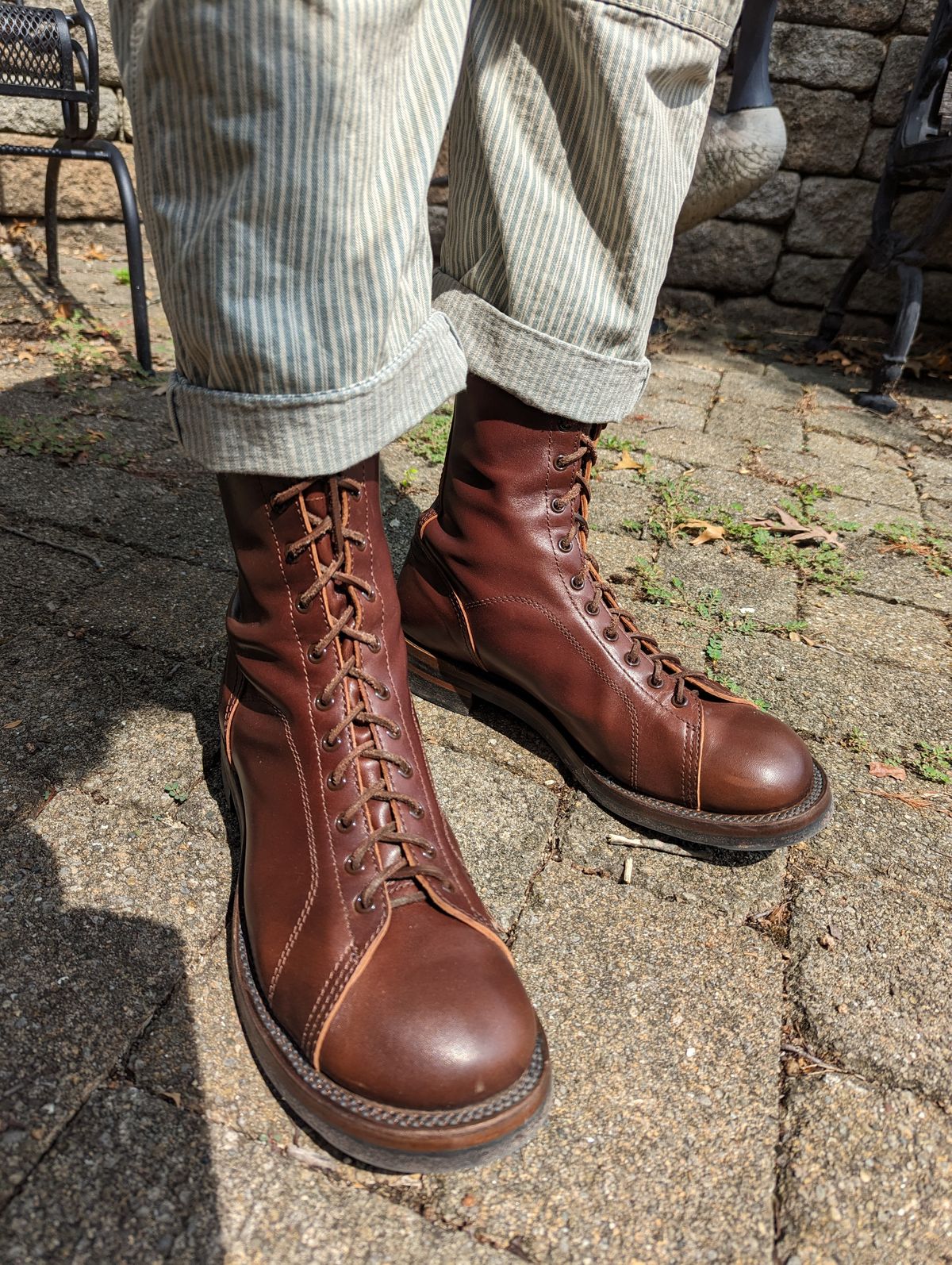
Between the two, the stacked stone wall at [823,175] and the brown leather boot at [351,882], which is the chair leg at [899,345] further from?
the brown leather boot at [351,882]

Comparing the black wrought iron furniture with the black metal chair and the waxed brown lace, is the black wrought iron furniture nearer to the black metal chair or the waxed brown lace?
the black metal chair

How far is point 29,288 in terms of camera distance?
3.39 meters

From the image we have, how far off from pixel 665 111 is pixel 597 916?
102cm

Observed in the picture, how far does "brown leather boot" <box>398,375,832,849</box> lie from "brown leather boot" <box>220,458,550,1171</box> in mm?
251

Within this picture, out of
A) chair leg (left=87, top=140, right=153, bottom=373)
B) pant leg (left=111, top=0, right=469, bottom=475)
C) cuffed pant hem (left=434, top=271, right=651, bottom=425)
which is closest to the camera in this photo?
pant leg (left=111, top=0, right=469, bottom=475)

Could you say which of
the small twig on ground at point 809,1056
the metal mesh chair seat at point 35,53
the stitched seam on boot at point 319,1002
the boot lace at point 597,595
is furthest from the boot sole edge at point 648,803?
the metal mesh chair seat at point 35,53

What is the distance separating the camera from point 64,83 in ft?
8.79

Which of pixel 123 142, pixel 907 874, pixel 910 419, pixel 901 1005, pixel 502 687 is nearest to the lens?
pixel 901 1005

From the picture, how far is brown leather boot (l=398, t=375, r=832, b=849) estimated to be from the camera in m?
1.17

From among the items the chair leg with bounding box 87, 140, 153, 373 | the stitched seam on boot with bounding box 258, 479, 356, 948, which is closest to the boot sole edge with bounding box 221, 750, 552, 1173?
the stitched seam on boot with bounding box 258, 479, 356, 948

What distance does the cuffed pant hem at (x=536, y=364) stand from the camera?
115 cm

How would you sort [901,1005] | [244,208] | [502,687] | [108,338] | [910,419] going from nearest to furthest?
[244,208]
[901,1005]
[502,687]
[108,338]
[910,419]

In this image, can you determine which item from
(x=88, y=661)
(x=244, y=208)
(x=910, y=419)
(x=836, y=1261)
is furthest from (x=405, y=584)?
(x=910, y=419)

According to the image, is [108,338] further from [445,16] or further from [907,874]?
[907,874]
